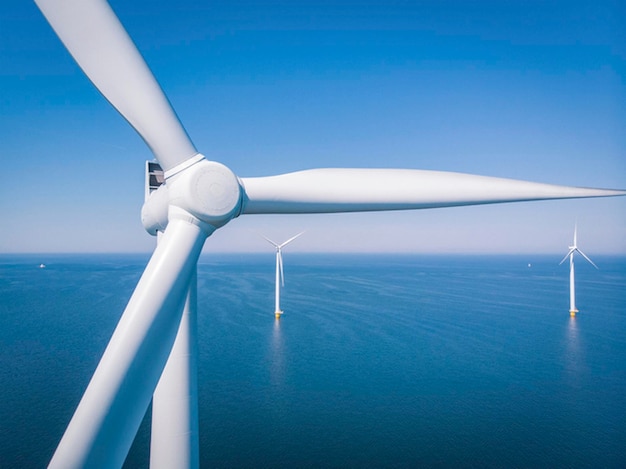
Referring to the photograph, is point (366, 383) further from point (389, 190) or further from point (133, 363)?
point (133, 363)

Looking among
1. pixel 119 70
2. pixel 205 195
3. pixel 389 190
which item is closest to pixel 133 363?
pixel 205 195

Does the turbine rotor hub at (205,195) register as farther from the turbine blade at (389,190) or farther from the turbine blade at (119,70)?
the turbine blade at (389,190)

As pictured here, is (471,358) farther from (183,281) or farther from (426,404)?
(183,281)

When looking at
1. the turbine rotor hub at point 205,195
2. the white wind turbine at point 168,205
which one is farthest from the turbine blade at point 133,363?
the turbine rotor hub at point 205,195

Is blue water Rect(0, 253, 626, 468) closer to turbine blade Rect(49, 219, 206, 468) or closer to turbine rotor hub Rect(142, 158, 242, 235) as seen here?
turbine blade Rect(49, 219, 206, 468)

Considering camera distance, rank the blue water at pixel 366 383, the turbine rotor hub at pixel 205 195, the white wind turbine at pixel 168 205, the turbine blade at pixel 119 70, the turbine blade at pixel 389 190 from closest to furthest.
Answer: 1. the white wind turbine at pixel 168 205
2. the turbine blade at pixel 119 70
3. the turbine rotor hub at pixel 205 195
4. the turbine blade at pixel 389 190
5. the blue water at pixel 366 383
